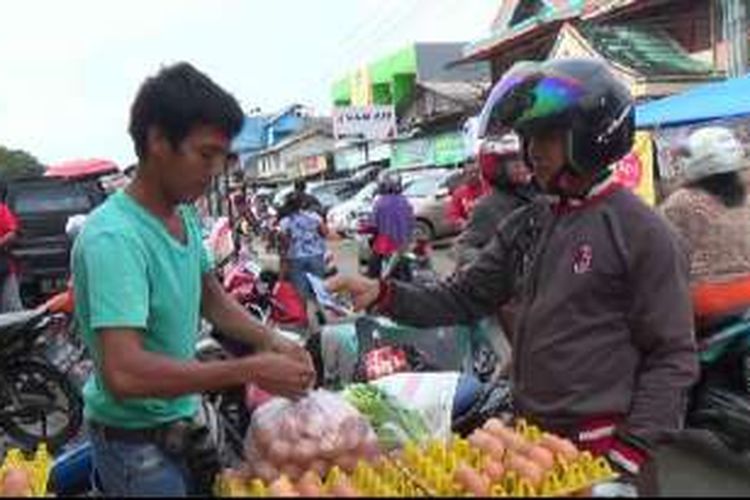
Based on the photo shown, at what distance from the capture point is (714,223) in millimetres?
5605

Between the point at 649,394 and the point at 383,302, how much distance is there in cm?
96

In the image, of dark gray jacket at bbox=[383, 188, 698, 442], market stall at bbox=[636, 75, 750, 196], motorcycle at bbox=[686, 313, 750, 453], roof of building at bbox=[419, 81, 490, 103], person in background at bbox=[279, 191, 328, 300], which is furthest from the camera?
roof of building at bbox=[419, 81, 490, 103]

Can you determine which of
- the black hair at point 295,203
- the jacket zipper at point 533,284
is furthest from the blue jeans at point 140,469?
the black hair at point 295,203

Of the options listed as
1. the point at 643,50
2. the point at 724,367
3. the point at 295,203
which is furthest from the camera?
the point at 643,50

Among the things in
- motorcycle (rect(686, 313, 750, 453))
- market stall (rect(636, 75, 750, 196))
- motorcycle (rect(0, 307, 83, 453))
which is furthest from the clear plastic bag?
market stall (rect(636, 75, 750, 196))

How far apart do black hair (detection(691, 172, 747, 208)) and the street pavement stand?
A: 3235 mm

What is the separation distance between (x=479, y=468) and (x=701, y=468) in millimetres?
434

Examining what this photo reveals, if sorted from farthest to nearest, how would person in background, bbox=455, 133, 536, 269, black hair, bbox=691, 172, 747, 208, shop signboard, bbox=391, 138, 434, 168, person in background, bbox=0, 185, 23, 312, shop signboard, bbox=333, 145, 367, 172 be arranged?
shop signboard, bbox=333, 145, 367, 172 < shop signboard, bbox=391, 138, 434, 168 < person in background, bbox=0, 185, 23, 312 < person in background, bbox=455, 133, 536, 269 < black hair, bbox=691, 172, 747, 208

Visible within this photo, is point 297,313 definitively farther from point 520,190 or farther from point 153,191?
point 153,191

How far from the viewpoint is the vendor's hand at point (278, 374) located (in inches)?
107

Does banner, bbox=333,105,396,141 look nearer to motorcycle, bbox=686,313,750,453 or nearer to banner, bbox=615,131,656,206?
banner, bbox=615,131,656,206

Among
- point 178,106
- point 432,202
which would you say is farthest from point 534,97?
point 432,202

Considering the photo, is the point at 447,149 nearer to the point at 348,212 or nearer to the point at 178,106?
the point at 348,212

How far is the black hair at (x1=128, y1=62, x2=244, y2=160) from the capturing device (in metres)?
2.74
